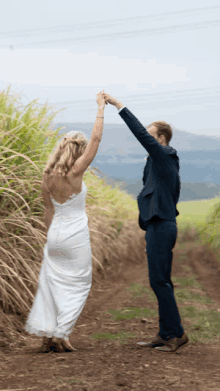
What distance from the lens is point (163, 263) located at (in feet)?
11.5

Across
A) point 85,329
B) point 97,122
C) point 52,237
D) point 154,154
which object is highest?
point 97,122

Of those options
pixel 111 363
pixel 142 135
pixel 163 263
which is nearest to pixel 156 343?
pixel 111 363

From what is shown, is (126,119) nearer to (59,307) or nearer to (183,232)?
(59,307)

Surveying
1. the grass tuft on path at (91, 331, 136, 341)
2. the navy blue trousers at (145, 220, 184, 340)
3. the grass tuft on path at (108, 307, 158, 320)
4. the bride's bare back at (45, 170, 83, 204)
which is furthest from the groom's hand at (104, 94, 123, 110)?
the grass tuft on path at (108, 307, 158, 320)

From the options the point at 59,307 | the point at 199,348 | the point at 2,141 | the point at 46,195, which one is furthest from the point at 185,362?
the point at 2,141

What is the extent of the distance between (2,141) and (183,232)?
11.8 m

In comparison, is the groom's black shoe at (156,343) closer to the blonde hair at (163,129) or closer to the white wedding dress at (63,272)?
the white wedding dress at (63,272)

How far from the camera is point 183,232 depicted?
1576 centimetres

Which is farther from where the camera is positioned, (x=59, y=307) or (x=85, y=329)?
(x=85, y=329)

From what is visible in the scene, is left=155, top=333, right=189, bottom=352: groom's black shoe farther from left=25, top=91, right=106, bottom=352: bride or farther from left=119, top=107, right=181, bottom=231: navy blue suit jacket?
left=119, top=107, right=181, bottom=231: navy blue suit jacket

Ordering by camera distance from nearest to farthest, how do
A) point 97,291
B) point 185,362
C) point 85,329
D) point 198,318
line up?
1. point 185,362
2. point 85,329
3. point 198,318
4. point 97,291

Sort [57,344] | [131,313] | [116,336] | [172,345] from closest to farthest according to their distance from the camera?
1. [57,344]
2. [172,345]
3. [116,336]
4. [131,313]

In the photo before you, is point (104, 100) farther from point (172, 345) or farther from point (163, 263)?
point (172, 345)

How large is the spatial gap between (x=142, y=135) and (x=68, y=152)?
0.59 metres
